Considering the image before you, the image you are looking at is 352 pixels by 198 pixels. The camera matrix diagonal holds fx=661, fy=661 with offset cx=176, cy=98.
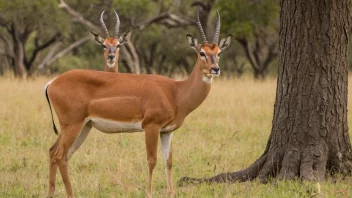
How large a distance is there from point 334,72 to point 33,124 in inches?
219

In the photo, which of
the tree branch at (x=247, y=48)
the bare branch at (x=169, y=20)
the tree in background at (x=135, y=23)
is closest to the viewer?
the tree in background at (x=135, y=23)

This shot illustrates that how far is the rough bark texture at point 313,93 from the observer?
6.63m

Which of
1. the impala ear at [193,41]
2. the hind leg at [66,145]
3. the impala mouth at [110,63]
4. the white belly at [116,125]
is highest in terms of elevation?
the impala ear at [193,41]

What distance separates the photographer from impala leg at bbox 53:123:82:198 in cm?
594

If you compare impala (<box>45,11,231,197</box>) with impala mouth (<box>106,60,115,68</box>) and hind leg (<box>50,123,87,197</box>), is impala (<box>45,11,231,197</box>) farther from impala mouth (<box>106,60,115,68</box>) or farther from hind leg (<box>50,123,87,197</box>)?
impala mouth (<box>106,60,115,68</box>)

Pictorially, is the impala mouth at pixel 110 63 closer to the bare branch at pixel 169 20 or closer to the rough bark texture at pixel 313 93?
the rough bark texture at pixel 313 93

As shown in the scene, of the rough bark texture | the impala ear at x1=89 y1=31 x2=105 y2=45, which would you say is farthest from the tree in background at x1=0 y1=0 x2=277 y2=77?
the rough bark texture

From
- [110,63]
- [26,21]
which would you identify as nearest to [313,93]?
[110,63]

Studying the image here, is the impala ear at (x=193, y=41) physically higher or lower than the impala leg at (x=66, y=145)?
higher

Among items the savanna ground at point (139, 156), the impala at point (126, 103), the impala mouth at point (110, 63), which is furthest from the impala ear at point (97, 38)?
the impala at point (126, 103)

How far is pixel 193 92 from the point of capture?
6129 mm

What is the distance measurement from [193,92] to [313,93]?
1.34 meters

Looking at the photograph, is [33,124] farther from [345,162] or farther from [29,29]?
[29,29]

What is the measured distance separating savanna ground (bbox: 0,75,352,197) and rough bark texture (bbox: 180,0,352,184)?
0.90 ft
